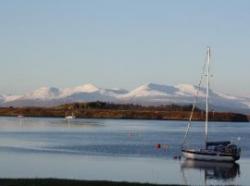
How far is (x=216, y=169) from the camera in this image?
56.2 meters

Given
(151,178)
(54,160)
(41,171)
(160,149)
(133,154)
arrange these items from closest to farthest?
(151,178) < (41,171) < (54,160) < (133,154) < (160,149)

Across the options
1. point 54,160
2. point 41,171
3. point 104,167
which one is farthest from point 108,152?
point 41,171

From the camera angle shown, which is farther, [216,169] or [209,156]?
[209,156]

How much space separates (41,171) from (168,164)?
13824 mm

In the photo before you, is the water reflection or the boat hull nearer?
the water reflection

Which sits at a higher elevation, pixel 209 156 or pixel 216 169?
pixel 209 156

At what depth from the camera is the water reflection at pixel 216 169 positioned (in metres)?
49.0

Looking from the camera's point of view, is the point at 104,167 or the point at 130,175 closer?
the point at 130,175

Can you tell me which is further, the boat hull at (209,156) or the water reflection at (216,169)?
the boat hull at (209,156)

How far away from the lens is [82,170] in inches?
1892

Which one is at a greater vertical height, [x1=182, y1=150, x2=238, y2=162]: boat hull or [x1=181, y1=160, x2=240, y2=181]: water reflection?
[x1=182, y1=150, x2=238, y2=162]: boat hull

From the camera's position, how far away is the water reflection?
49.0m

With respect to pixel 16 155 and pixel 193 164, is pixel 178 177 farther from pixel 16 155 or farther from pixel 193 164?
pixel 16 155

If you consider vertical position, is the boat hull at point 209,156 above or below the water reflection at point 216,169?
above
